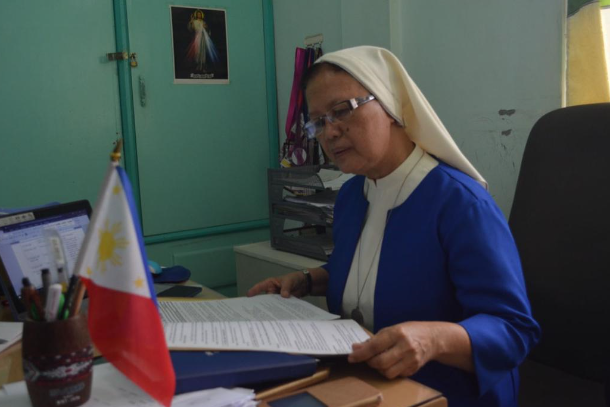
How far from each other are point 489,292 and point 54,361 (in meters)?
0.73

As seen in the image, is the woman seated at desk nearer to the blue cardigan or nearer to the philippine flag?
the blue cardigan

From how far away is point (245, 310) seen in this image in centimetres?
115

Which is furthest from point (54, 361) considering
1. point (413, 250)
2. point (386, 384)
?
point (413, 250)

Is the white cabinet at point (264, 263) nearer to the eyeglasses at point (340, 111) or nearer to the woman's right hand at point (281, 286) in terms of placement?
the woman's right hand at point (281, 286)

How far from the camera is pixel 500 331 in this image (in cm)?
102

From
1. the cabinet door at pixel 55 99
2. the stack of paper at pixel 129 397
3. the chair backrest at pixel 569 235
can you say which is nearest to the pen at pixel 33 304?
the stack of paper at pixel 129 397

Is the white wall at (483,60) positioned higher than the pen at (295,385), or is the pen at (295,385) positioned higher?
the white wall at (483,60)

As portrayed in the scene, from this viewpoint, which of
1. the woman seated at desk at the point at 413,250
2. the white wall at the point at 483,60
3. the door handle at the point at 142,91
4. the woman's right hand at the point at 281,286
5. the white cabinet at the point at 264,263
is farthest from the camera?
the door handle at the point at 142,91

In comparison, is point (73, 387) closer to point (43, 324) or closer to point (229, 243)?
point (43, 324)

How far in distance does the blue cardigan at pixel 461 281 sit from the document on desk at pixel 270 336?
20 centimetres

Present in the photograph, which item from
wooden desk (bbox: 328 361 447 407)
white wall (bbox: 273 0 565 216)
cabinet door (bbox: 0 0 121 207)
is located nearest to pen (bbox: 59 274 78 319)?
wooden desk (bbox: 328 361 447 407)

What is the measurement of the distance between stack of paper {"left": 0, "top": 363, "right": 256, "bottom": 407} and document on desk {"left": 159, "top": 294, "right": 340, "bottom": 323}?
268 millimetres

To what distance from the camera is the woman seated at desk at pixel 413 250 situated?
997 mm

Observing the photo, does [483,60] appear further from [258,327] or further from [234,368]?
[234,368]
